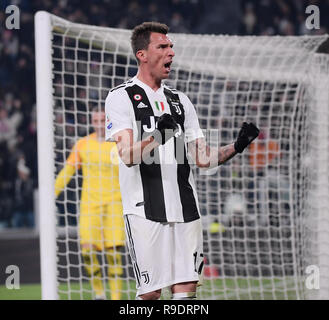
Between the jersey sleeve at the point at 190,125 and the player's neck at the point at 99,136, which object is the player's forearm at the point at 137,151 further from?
the player's neck at the point at 99,136

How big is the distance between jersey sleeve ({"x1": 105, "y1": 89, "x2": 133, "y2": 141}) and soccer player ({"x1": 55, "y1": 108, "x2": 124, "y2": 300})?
6.72 feet

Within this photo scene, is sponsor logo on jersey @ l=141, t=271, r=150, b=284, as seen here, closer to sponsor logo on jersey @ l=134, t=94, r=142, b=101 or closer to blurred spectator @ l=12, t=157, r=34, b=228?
sponsor logo on jersey @ l=134, t=94, r=142, b=101

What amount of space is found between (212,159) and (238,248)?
4.39 metres

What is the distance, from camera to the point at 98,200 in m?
5.55

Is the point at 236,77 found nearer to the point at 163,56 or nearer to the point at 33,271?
the point at 163,56

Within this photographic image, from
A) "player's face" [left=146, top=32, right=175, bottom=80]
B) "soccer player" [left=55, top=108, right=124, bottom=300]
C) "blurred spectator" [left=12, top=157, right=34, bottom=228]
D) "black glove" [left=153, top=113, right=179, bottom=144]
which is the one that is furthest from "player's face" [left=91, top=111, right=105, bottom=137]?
"blurred spectator" [left=12, top=157, right=34, bottom=228]

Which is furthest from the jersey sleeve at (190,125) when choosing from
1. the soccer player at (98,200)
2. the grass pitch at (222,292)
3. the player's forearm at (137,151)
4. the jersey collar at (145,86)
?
the grass pitch at (222,292)

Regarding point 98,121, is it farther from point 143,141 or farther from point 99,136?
point 143,141

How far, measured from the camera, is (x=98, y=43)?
4.95 meters

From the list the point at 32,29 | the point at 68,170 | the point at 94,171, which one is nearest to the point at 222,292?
the point at 94,171

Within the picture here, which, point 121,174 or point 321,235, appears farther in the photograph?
point 321,235

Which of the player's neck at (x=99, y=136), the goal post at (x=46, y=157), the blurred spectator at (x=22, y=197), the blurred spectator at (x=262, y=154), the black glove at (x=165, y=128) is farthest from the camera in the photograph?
the blurred spectator at (x=22, y=197)

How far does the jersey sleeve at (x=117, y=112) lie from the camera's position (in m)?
3.25
